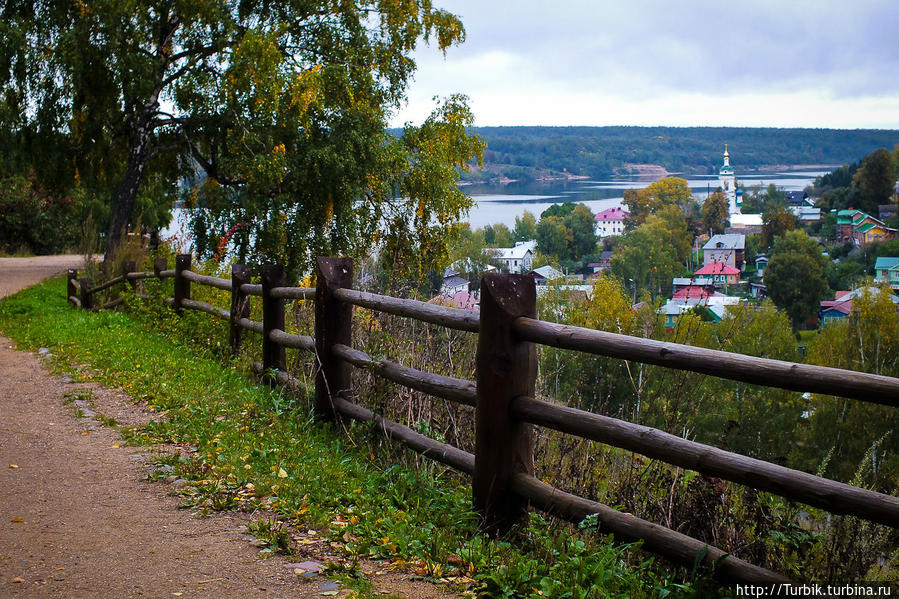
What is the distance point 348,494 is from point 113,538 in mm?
1215

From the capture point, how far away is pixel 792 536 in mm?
3604

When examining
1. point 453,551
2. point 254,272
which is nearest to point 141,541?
point 453,551

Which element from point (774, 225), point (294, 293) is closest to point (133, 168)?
point (294, 293)

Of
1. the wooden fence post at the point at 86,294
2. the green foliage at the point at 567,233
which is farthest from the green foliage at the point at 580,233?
the wooden fence post at the point at 86,294

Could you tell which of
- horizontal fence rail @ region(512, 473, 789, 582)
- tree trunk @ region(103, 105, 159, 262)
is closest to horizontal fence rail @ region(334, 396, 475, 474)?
horizontal fence rail @ region(512, 473, 789, 582)

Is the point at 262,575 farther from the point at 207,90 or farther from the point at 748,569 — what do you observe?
the point at 207,90

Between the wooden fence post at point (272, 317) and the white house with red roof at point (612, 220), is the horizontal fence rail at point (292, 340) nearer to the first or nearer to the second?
the wooden fence post at point (272, 317)

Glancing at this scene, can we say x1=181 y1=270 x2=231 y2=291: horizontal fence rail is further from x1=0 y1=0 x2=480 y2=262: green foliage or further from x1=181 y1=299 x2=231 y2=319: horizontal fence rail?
x1=0 y1=0 x2=480 y2=262: green foliage

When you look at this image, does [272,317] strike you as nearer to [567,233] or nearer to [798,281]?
[798,281]

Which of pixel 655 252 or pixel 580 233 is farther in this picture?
pixel 580 233

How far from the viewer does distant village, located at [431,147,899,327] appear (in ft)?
146

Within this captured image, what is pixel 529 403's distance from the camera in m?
4.06

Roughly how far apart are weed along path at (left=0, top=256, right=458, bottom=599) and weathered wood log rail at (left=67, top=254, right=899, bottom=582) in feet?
2.73

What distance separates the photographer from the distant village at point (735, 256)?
44616 millimetres
